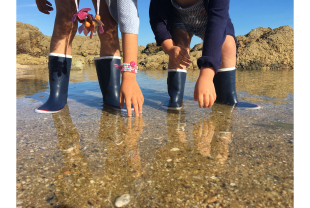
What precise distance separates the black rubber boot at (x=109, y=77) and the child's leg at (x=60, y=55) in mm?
328

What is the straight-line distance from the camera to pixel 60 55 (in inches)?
75.4

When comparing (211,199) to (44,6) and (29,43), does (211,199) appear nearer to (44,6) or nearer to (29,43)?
(44,6)

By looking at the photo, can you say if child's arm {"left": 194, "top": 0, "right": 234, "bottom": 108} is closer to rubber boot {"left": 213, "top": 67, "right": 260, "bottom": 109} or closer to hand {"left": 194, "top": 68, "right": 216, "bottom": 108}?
hand {"left": 194, "top": 68, "right": 216, "bottom": 108}

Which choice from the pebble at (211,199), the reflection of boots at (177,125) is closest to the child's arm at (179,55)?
the reflection of boots at (177,125)

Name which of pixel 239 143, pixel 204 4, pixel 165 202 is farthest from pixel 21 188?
pixel 204 4

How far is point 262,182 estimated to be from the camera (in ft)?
2.56

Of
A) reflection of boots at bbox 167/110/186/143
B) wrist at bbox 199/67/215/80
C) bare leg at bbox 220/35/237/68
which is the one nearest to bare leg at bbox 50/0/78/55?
reflection of boots at bbox 167/110/186/143

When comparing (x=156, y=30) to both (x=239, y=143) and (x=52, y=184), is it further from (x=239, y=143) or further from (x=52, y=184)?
(x=52, y=184)

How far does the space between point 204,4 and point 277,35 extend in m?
9.84

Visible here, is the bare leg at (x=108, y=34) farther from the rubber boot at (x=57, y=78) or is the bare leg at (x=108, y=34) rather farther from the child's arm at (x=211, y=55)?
the child's arm at (x=211, y=55)

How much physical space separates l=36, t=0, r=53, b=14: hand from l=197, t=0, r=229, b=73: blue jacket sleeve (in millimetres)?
1589

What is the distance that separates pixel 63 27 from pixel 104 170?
1.56 m

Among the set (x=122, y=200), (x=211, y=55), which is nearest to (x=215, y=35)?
(x=211, y=55)

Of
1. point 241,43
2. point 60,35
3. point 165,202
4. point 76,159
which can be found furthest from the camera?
point 241,43
